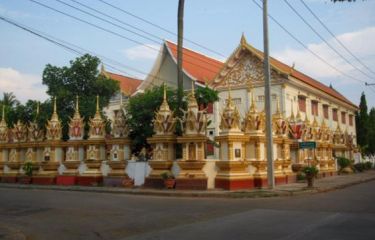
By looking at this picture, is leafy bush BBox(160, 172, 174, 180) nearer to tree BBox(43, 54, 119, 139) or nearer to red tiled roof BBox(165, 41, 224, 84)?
tree BBox(43, 54, 119, 139)

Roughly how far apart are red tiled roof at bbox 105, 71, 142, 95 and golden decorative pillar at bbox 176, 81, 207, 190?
73.0 ft

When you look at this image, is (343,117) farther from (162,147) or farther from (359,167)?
(162,147)

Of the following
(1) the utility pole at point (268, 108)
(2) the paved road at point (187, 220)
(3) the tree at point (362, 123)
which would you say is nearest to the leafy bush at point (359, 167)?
(3) the tree at point (362, 123)

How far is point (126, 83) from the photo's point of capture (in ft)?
152

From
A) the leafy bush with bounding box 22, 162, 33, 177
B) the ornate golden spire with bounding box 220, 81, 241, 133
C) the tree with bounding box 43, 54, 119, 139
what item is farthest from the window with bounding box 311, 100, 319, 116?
the leafy bush with bounding box 22, 162, 33, 177

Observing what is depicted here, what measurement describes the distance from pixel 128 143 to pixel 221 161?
6.25m

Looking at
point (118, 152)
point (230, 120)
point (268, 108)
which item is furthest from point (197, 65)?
point (268, 108)

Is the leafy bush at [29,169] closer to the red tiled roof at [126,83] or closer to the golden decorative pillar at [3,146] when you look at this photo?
the golden decorative pillar at [3,146]

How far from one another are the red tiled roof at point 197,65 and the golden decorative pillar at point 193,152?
1622 centimetres

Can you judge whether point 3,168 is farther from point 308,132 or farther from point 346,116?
point 346,116

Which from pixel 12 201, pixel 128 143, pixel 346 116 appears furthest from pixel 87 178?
pixel 346 116

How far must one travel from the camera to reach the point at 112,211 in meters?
13.6

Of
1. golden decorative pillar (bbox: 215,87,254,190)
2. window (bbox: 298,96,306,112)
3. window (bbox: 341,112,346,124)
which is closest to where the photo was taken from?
golden decorative pillar (bbox: 215,87,254,190)

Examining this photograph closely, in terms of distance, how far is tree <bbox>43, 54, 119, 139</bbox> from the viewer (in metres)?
30.2
